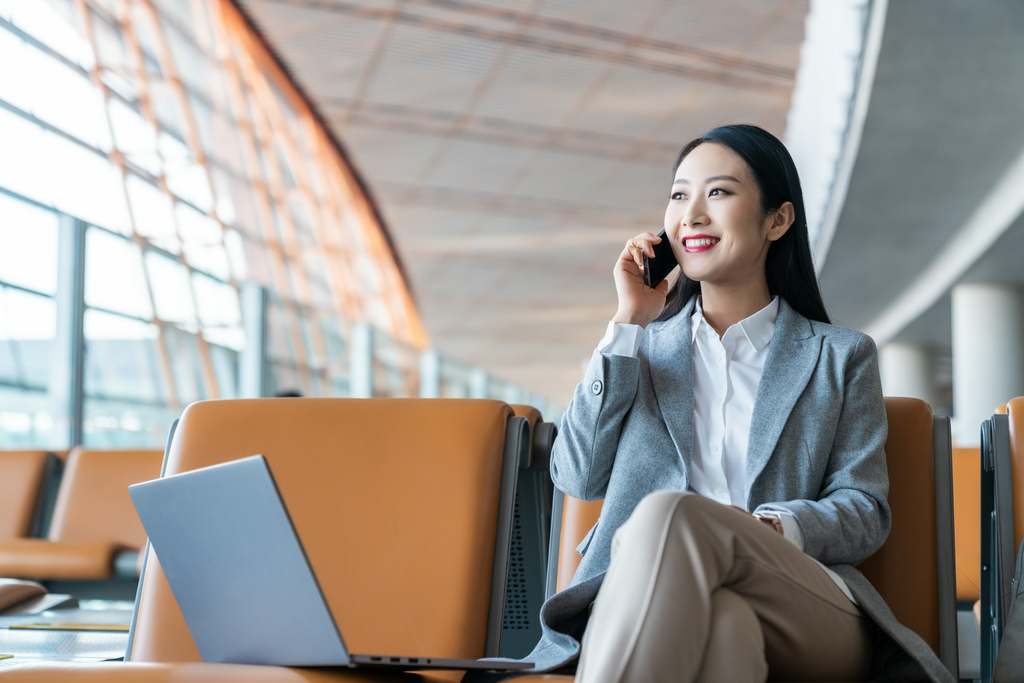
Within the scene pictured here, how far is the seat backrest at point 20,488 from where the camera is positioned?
14.1 ft

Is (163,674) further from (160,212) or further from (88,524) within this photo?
(160,212)

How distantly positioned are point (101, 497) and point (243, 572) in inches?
124

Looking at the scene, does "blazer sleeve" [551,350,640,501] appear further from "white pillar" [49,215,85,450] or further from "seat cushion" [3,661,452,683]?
"white pillar" [49,215,85,450]

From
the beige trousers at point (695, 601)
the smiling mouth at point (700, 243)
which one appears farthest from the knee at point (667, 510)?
the smiling mouth at point (700, 243)

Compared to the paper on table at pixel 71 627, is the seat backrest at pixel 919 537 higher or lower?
higher

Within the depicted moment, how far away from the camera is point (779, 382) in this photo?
205cm

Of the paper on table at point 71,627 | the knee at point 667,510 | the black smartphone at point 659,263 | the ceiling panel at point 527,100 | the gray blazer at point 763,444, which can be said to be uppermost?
the ceiling panel at point 527,100

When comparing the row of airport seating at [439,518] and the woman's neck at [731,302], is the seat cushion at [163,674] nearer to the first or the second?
the row of airport seating at [439,518]

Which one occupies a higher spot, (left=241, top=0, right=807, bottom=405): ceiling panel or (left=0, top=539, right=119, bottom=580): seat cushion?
(left=241, top=0, right=807, bottom=405): ceiling panel

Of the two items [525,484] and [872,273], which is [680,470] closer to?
[525,484]

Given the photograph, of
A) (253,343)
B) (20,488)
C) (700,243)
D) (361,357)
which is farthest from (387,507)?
(361,357)

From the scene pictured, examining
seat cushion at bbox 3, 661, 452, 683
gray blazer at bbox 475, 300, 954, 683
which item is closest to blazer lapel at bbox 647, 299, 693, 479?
gray blazer at bbox 475, 300, 954, 683

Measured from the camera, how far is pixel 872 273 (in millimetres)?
13766

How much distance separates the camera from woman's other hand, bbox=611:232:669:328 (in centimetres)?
223
